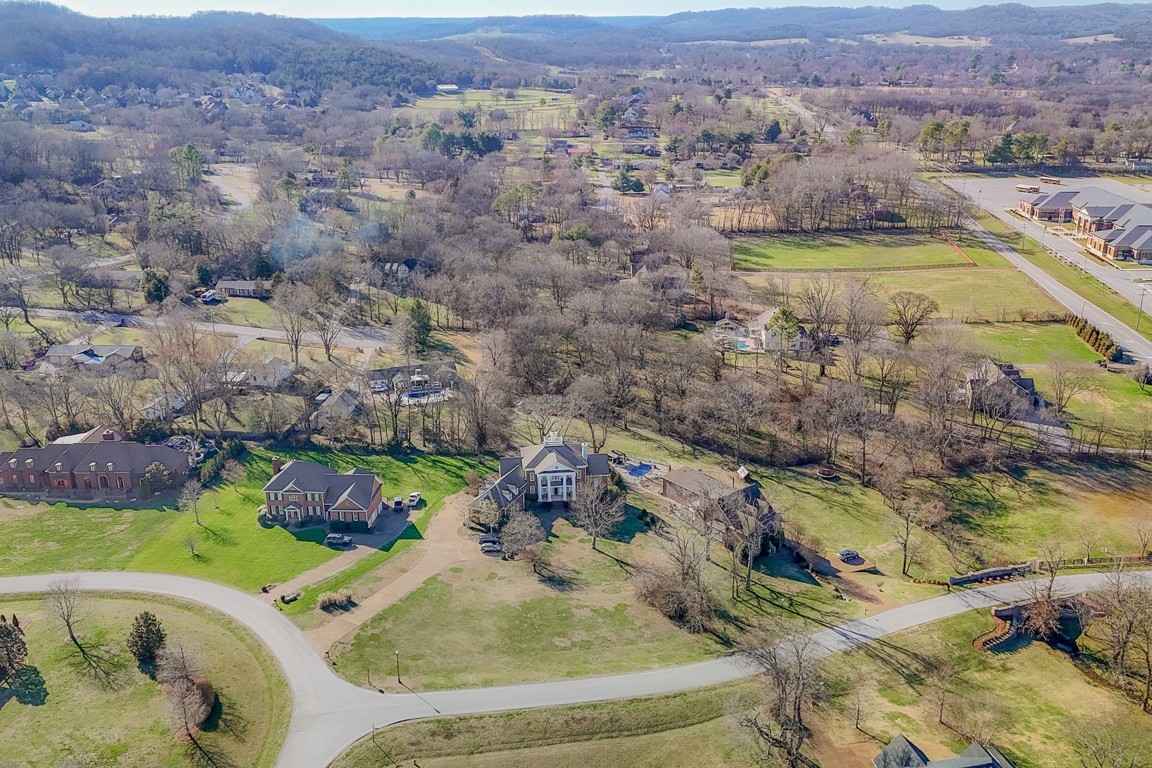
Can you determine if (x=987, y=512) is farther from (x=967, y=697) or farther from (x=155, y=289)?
(x=155, y=289)

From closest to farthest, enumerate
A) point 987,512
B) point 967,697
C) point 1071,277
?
1. point 967,697
2. point 987,512
3. point 1071,277

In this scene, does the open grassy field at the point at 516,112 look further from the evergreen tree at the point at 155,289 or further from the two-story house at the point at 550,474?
the two-story house at the point at 550,474

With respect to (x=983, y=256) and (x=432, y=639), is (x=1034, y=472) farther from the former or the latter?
(x=983, y=256)

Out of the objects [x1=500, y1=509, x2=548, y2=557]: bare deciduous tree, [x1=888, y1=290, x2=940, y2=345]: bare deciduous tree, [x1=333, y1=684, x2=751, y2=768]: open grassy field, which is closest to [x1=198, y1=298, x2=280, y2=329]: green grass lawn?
[x1=500, y1=509, x2=548, y2=557]: bare deciduous tree

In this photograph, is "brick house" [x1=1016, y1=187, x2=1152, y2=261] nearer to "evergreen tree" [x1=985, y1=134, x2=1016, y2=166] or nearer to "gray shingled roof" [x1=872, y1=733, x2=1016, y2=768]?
"evergreen tree" [x1=985, y1=134, x2=1016, y2=166]

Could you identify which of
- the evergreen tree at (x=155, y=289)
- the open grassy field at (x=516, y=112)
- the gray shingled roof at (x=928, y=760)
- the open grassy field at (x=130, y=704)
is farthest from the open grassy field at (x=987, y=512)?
the open grassy field at (x=516, y=112)

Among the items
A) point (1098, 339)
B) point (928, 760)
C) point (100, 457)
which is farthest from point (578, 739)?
point (1098, 339)
